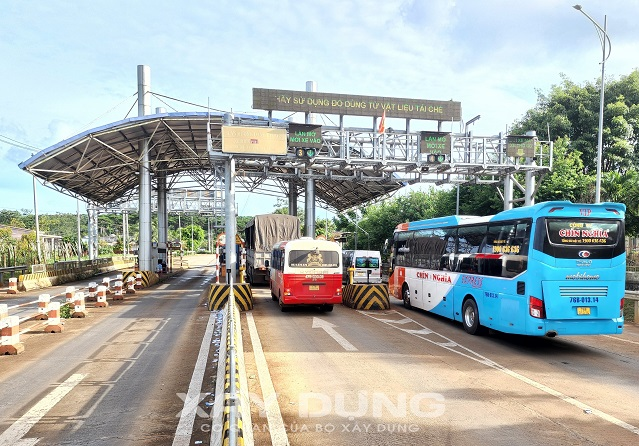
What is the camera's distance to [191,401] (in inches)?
267

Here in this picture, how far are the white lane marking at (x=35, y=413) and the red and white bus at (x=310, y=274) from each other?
823 cm

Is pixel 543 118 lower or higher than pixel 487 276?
higher

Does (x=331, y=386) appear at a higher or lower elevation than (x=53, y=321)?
lower

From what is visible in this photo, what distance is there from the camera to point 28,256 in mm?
35062

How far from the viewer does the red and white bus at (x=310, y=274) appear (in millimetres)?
15742

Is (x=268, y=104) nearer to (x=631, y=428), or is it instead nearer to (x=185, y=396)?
(x=185, y=396)

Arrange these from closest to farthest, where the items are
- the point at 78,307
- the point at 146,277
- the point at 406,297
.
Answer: the point at 78,307
the point at 406,297
the point at 146,277

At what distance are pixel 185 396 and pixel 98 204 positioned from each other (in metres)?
43.0

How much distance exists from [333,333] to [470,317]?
3804 mm

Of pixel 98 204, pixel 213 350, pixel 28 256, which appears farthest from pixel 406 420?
pixel 98 204

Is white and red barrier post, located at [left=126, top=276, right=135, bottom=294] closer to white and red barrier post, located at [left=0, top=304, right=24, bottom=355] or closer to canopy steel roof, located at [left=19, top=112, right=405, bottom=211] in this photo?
canopy steel roof, located at [left=19, top=112, right=405, bottom=211]

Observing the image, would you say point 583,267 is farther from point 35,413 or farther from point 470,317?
point 35,413

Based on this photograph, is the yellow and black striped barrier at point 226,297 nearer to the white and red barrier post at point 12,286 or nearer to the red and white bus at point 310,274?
the red and white bus at point 310,274

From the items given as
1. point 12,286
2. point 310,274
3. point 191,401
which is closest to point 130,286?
point 12,286
